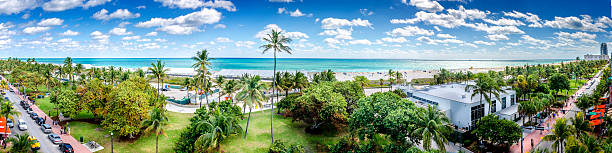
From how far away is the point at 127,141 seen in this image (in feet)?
126

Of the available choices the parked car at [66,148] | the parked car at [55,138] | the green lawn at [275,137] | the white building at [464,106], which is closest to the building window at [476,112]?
the white building at [464,106]

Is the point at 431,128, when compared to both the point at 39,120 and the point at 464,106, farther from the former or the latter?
the point at 39,120

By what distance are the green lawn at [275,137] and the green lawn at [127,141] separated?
8.51 metres

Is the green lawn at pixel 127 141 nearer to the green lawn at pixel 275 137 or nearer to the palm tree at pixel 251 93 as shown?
the green lawn at pixel 275 137

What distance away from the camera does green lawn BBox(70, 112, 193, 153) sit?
1435 inches

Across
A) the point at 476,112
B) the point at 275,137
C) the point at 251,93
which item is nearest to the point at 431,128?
the point at 251,93

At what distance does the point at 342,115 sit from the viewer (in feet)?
131

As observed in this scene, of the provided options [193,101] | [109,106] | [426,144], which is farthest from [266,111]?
[426,144]

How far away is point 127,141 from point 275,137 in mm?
20108

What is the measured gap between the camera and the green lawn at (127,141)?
36.4 m

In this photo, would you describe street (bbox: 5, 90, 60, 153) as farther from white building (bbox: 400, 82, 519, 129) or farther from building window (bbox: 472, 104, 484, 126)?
building window (bbox: 472, 104, 484, 126)

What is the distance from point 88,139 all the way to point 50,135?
4.41 meters

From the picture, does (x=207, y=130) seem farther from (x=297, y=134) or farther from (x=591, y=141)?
(x=591, y=141)

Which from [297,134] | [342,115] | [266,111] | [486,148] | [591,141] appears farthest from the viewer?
[266,111]
